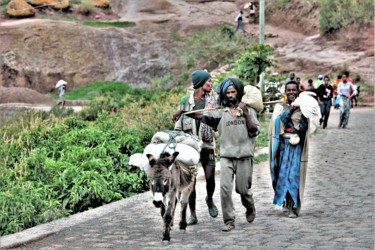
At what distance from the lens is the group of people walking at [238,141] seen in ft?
28.8

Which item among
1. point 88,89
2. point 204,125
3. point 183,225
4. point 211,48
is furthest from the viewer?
point 88,89

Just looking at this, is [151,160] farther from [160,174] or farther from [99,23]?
[99,23]

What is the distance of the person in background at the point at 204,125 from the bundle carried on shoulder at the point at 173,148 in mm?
540

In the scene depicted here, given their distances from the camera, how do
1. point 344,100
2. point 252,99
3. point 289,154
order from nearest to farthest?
point 252,99
point 289,154
point 344,100

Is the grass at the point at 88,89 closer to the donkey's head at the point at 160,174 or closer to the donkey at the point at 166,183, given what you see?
the donkey at the point at 166,183

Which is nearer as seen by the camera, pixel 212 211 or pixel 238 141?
pixel 238 141

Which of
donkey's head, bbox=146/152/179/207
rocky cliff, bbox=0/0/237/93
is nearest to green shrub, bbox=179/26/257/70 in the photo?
rocky cliff, bbox=0/0/237/93

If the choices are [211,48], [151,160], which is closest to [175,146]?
[151,160]

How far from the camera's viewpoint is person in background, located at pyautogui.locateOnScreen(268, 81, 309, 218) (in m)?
9.59

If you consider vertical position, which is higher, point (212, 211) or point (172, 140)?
point (172, 140)

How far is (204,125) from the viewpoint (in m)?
9.40

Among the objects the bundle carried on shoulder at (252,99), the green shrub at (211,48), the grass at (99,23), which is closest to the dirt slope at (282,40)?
the grass at (99,23)

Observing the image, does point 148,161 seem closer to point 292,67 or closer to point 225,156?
point 225,156

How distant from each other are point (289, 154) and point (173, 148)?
182 centimetres
